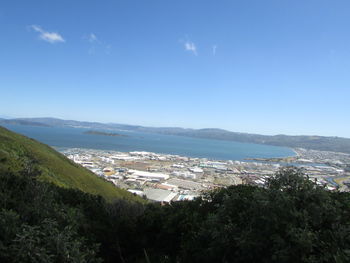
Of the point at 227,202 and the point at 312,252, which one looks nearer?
the point at 312,252

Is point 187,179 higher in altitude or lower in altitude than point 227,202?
lower

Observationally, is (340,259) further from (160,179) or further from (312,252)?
(160,179)

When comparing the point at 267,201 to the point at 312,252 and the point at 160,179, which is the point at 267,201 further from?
the point at 160,179

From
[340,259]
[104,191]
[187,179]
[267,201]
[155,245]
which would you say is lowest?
[187,179]

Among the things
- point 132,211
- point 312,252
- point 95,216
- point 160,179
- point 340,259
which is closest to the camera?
point 340,259

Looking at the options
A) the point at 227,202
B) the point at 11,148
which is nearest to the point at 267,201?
the point at 227,202

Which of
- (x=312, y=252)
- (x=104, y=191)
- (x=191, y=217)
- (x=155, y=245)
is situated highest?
(x=312, y=252)

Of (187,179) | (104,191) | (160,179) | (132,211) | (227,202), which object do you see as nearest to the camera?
(227,202)

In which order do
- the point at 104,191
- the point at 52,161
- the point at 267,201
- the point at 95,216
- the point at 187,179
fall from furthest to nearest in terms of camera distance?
the point at 187,179 → the point at 52,161 → the point at 104,191 → the point at 95,216 → the point at 267,201

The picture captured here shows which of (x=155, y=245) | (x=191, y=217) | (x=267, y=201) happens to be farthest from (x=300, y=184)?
(x=155, y=245)
